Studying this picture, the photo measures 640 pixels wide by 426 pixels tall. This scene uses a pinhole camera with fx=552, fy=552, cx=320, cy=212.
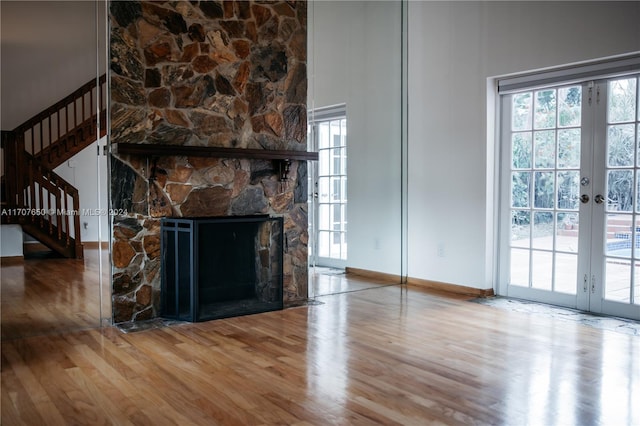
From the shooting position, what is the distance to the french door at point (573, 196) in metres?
4.05

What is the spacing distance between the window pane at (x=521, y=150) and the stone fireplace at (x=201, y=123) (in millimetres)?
1830

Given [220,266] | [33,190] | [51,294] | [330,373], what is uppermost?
[33,190]

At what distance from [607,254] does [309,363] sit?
8.33ft

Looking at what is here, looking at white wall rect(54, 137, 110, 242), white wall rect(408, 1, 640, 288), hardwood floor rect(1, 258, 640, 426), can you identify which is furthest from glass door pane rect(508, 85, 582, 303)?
white wall rect(54, 137, 110, 242)

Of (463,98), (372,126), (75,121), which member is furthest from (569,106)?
(75,121)

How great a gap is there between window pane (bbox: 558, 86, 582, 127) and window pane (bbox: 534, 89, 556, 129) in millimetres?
58

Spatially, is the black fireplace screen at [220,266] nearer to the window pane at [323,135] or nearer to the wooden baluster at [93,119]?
the wooden baluster at [93,119]

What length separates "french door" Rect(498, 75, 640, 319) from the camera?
405 centimetres

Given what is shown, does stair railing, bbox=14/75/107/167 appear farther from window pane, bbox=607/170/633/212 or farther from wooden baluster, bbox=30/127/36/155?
window pane, bbox=607/170/633/212

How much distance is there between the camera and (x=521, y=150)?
4746 mm

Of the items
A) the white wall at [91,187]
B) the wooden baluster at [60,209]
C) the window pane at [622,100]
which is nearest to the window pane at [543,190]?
the window pane at [622,100]

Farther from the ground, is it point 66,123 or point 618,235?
point 66,123

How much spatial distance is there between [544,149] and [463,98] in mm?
884

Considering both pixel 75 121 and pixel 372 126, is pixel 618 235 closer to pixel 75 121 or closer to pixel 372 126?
pixel 372 126
